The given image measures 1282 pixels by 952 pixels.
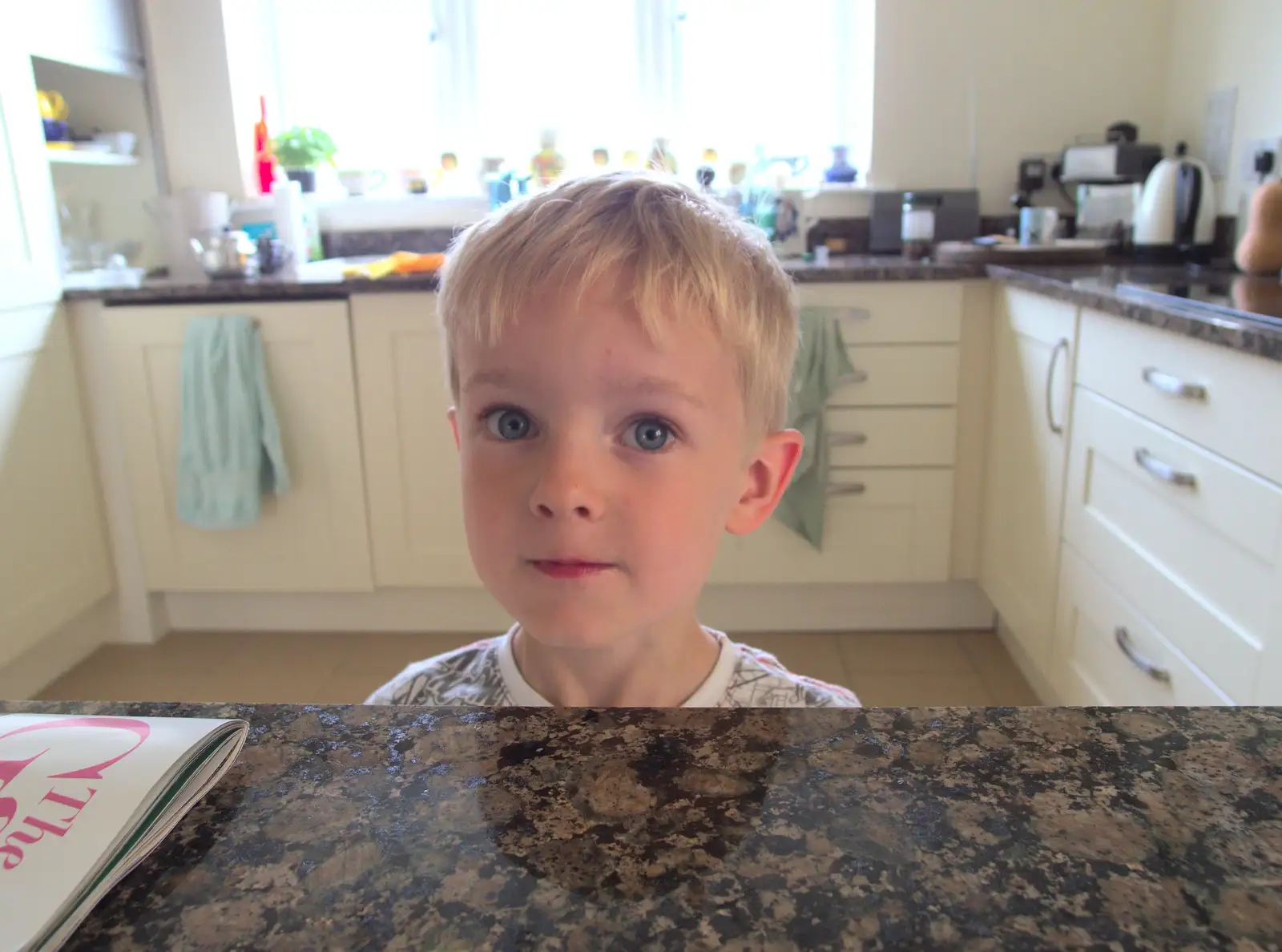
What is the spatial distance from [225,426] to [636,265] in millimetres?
2051

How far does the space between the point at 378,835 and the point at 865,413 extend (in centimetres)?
225

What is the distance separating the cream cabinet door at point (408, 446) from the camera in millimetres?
2445

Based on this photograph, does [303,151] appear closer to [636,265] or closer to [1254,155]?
[1254,155]

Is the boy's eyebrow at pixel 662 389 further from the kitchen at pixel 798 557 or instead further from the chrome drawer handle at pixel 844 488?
the chrome drawer handle at pixel 844 488

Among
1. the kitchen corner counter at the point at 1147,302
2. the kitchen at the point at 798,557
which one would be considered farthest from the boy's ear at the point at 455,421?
the kitchen corner counter at the point at 1147,302

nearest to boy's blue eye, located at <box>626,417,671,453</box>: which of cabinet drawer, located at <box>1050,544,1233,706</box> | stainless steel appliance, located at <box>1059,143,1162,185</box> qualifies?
cabinet drawer, located at <box>1050,544,1233,706</box>

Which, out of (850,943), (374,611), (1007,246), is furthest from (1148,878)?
(374,611)

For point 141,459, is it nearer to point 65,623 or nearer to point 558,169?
point 65,623

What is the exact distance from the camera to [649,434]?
661 mm

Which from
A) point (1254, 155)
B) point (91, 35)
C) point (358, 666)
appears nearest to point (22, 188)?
point (91, 35)

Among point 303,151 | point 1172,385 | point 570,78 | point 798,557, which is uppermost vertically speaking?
point 570,78

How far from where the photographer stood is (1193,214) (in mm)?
2424

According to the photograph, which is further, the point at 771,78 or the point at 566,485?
the point at 771,78

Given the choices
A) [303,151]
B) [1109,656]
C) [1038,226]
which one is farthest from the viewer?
[303,151]
